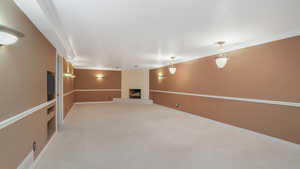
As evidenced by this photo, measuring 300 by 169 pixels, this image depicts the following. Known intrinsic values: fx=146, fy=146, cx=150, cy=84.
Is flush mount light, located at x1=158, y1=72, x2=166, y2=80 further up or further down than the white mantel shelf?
further up

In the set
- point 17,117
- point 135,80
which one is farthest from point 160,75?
point 17,117

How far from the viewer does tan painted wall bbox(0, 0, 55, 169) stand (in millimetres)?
1517

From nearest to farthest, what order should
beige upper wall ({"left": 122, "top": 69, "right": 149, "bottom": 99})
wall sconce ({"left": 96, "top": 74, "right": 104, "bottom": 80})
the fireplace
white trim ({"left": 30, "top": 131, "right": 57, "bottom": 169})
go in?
white trim ({"left": 30, "top": 131, "right": 57, "bottom": 169}) < wall sconce ({"left": 96, "top": 74, "right": 104, "bottom": 80}) < beige upper wall ({"left": 122, "top": 69, "right": 149, "bottom": 99}) < the fireplace

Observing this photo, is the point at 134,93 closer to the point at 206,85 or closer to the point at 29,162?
the point at 206,85

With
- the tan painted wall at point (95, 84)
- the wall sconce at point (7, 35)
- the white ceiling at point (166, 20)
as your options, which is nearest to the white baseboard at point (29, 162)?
the wall sconce at point (7, 35)

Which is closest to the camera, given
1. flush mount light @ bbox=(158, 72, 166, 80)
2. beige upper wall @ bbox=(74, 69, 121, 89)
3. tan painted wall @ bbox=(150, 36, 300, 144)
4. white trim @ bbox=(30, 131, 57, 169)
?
white trim @ bbox=(30, 131, 57, 169)

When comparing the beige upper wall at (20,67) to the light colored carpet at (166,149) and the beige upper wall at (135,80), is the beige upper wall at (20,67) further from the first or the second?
the beige upper wall at (135,80)

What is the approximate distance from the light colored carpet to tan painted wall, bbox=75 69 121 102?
509 cm

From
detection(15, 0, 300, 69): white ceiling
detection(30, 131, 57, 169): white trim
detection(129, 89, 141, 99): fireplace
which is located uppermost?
detection(15, 0, 300, 69): white ceiling

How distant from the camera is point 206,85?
521 centimetres

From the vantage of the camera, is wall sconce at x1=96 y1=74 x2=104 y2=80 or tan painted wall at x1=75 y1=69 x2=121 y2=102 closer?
tan painted wall at x1=75 y1=69 x2=121 y2=102

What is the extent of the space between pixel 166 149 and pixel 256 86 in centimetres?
280

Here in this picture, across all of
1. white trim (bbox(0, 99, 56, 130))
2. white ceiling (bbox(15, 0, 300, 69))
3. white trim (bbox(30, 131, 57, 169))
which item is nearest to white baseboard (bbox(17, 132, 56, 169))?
white trim (bbox(30, 131, 57, 169))

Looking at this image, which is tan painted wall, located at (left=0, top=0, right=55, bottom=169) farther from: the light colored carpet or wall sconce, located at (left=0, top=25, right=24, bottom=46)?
the light colored carpet
